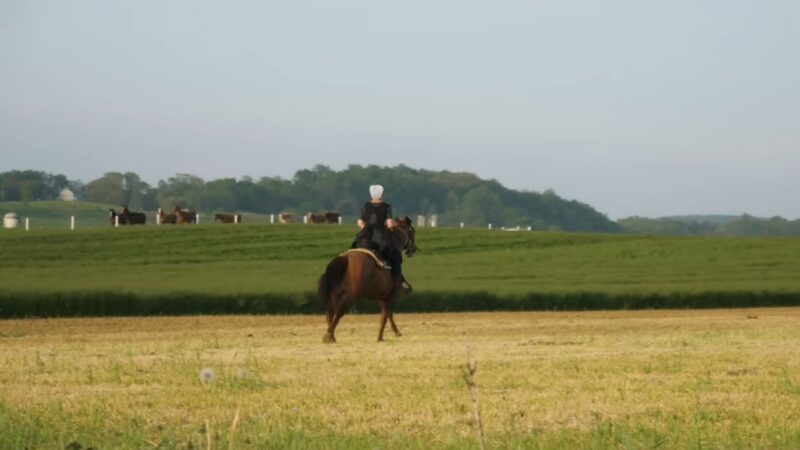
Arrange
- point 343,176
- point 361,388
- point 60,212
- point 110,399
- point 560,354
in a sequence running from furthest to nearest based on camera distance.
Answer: point 343,176 < point 60,212 < point 560,354 < point 361,388 < point 110,399

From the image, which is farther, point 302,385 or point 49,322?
point 49,322

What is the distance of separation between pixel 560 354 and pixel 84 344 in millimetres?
7638

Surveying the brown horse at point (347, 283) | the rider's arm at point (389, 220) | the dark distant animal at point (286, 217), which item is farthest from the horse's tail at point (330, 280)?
the dark distant animal at point (286, 217)

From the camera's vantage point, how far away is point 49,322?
110 ft

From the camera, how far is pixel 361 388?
51.0 ft

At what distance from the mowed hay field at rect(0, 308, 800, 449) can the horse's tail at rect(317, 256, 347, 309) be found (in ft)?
2.35

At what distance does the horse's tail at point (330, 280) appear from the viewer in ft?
81.8

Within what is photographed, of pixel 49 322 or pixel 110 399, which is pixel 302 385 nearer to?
pixel 110 399

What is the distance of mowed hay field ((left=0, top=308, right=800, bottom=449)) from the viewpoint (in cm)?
1165

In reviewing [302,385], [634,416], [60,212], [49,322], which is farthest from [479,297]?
[60,212]

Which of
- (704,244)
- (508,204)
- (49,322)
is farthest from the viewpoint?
(508,204)

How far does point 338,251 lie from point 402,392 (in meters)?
52.7

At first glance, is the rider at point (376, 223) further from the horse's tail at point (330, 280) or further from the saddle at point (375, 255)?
the horse's tail at point (330, 280)


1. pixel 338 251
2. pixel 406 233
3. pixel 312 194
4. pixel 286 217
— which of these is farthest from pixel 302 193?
pixel 406 233
